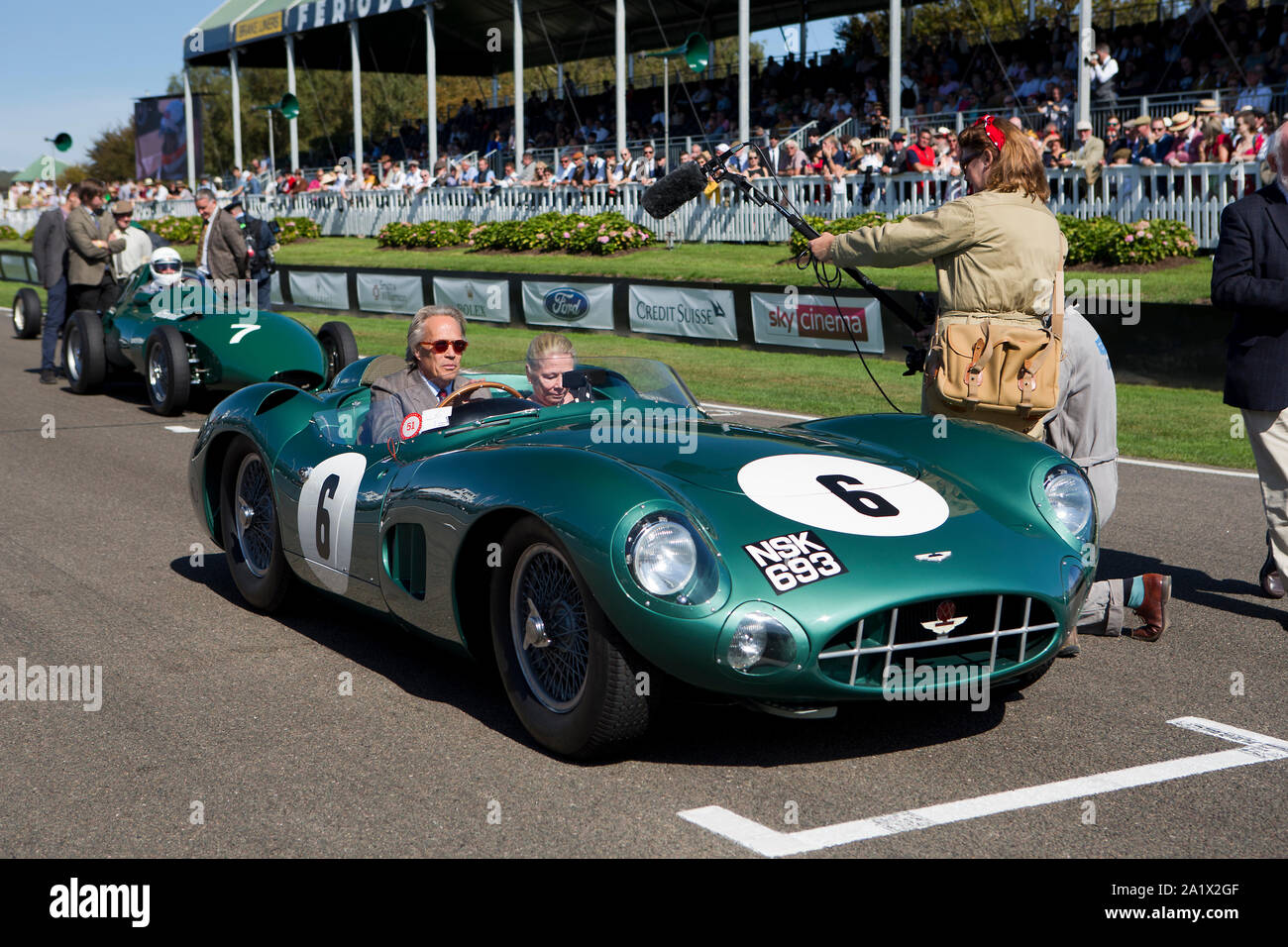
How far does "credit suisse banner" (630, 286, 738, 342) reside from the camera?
16.4 m

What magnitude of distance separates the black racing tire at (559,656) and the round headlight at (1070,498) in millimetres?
1486

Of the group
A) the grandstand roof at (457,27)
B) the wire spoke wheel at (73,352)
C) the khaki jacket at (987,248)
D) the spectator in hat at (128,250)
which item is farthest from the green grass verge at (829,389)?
the grandstand roof at (457,27)

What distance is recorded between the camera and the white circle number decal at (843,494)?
3.95m

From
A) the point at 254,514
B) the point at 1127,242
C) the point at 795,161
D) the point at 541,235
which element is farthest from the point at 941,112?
the point at 254,514

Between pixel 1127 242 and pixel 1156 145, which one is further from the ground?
pixel 1156 145

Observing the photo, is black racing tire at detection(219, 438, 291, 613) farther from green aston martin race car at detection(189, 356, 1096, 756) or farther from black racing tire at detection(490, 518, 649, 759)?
black racing tire at detection(490, 518, 649, 759)

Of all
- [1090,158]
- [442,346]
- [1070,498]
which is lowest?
[1070,498]

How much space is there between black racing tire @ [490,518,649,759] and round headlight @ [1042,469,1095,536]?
1.49 m

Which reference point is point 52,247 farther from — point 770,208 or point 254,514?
point 770,208

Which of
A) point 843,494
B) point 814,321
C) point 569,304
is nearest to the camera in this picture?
point 843,494

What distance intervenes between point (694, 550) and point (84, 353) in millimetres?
10846

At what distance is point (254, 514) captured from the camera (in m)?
5.75

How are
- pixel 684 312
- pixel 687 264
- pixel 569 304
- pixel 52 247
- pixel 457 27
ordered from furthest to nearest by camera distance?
pixel 457 27 → pixel 687 264 → pixel 569 304 → pixel 684 312 → pixel 52 247
